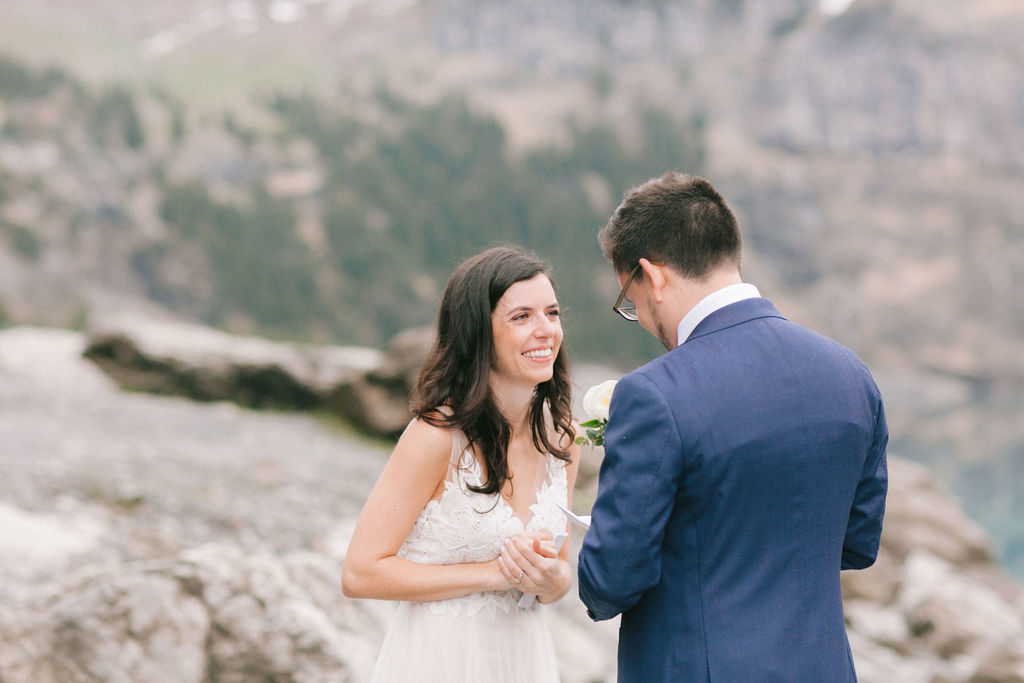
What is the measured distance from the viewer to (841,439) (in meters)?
2.42

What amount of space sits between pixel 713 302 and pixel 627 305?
0.35m

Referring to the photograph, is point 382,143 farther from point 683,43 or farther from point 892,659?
point 892,659

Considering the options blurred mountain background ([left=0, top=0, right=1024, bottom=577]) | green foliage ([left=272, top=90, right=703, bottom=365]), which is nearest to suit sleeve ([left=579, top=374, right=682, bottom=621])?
blurred mountain background ([left=0, top=0, right=1024, bottom=577])

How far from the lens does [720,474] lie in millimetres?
2326

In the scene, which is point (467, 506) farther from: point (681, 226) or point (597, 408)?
point (681, 226)

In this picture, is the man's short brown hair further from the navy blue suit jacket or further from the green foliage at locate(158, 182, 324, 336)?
the green foliage at locate(158, 182, 324, 336)

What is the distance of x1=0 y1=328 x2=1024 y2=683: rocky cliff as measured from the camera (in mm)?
4113

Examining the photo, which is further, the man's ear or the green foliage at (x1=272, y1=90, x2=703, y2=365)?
the green foliage at (x1=272, y1=90, x2=703, y2=365)

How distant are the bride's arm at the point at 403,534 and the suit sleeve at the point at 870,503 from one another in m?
1.13

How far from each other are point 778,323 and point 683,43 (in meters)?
149

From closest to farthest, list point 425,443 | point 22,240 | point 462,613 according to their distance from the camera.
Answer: point 425,443 → point 462,613 → point 22,240

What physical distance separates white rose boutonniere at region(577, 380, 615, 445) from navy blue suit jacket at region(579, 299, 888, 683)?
1.48ft

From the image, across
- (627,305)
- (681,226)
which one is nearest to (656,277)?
(681,226)

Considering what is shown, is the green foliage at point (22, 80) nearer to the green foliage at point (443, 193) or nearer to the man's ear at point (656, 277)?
the green foliage at point (443, 193)
